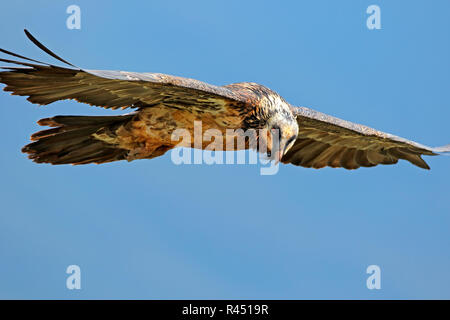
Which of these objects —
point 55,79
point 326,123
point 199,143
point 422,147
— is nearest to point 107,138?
point 199,143

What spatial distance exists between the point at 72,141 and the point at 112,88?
1319mm

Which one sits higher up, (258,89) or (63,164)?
(258,89)

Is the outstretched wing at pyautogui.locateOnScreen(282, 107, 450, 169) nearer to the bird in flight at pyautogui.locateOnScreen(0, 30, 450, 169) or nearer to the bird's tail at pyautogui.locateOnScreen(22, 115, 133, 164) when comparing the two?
the bird in flight at pyautogui.locateOnScreen(0, 30, 450, 169)

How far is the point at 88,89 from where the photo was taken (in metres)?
8.02

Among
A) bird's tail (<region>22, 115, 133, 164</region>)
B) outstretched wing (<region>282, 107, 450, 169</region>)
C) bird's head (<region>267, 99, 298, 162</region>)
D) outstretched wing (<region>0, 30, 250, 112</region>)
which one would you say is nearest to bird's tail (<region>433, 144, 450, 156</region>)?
outstretched wing (<region>282, 107, 450, 169</region>)

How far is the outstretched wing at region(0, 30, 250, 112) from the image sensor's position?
7.51 metres

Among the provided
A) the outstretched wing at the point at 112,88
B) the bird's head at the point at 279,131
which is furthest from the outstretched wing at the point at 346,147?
the outstretched wing at the point at 112,88

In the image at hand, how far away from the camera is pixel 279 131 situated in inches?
352

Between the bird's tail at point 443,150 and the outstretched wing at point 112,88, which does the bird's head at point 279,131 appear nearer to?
the outstretched wing at point 112,88

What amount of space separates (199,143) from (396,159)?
3.31 meters

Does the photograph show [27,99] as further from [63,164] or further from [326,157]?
[326,157]

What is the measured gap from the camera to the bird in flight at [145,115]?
7.73 metres

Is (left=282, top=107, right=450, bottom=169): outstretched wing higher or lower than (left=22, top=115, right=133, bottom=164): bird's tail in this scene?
higher

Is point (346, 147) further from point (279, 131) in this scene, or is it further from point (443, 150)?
point (279, 131)
